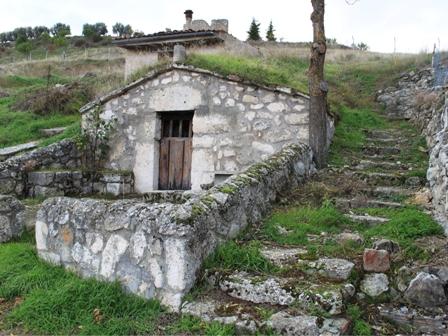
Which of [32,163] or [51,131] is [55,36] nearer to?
[51,131]

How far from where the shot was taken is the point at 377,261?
3998mm

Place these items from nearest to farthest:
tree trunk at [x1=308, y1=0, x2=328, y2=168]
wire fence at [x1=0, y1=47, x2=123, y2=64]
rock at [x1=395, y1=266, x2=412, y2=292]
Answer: rock at [x1=395, y1=266, x2=412, y2=292] < tree trunk at [x1=308, y1=0, x2=328, y2=168] < wire fence at [x1=0, y1=47, x2=123, y2=64]

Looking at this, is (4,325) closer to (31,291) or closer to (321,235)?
(31,291)

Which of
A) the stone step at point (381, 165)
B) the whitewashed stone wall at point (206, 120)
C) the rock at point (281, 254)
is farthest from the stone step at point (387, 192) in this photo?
the rock at point (281, 254)

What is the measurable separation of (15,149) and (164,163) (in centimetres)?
404

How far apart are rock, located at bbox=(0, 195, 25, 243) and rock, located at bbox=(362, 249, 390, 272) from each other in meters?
4.73

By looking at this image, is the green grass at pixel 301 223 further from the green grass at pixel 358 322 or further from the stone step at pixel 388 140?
the stone step at pixel 388 140

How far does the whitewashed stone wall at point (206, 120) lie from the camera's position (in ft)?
28.7

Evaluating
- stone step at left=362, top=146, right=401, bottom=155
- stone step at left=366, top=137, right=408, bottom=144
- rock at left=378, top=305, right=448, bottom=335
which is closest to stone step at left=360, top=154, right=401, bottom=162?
stone step at left=362, top=146, right=401, bottom=155

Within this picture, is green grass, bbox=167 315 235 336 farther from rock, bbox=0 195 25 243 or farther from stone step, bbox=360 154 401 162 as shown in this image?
stone step, bbox=360 154 401 162

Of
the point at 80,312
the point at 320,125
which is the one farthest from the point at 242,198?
the point at 320,125

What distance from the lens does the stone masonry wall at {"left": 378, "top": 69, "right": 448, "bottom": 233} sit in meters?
5.48

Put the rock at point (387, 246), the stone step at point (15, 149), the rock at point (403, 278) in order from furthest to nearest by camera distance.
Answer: the stone step at point (15, 149)
the rock at point (387, 246)
the rock at point (403, 278)

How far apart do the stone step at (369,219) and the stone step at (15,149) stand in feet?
27.7
